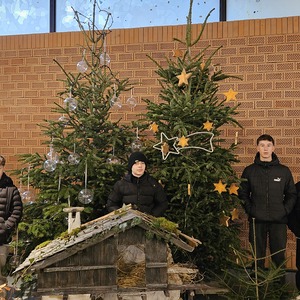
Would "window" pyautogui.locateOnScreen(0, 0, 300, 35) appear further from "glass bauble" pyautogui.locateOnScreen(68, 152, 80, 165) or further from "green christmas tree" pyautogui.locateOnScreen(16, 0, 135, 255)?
"glass bauble" pyautogui.locateOnScreen(68, 152, 80, 165)

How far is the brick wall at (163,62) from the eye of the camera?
26.0 feet

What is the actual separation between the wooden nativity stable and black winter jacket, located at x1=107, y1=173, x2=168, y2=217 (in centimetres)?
198

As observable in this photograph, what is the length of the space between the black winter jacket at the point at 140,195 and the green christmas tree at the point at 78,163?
44 cm

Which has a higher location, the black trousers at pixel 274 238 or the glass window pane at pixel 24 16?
the glass window pane at pixel 24 16

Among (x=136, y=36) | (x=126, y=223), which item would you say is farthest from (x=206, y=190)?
(x=136, y=36)

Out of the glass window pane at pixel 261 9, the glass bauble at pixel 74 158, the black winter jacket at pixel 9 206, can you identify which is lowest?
the black winter jacket at pixel 9 206

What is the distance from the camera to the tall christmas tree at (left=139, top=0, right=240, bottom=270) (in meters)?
6.36

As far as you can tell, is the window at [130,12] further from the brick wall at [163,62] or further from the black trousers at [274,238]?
the black trousers at [274,238]

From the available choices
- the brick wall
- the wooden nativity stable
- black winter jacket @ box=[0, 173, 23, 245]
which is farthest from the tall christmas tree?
the wooden nativity stable

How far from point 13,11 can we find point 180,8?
2871mm

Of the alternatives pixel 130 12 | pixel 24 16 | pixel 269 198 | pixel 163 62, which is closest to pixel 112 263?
pixel 269 198

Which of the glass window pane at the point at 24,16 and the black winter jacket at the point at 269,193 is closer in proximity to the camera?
the black winter jacket at the point at 269,193

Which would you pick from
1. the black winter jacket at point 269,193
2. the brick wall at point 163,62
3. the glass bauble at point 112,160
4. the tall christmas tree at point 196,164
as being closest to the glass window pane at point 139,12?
the brick wall at point 163,62

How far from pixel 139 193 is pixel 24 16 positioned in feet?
15.1
